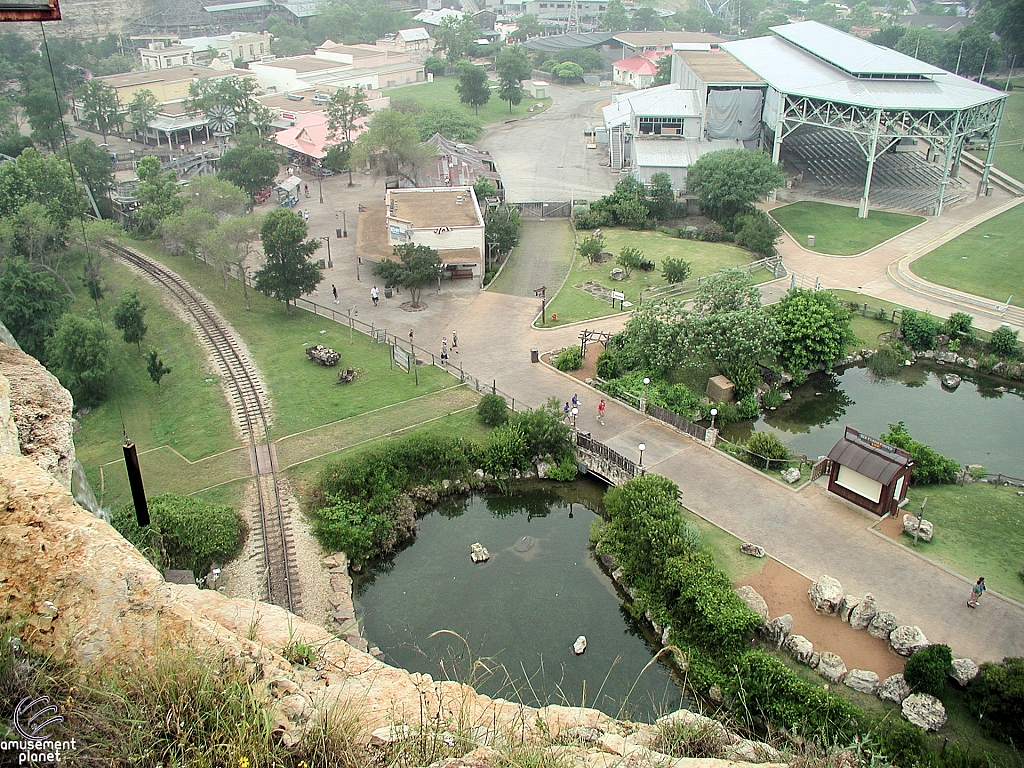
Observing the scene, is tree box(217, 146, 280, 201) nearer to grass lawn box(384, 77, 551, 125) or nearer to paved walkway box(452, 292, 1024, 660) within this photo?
grass lawn box(384, 77, 551, 125)

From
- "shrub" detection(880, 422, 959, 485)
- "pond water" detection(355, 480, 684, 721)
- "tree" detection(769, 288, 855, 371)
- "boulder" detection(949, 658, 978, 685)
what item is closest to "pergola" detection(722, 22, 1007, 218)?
"tree" detection(769, 288, 855, 371)

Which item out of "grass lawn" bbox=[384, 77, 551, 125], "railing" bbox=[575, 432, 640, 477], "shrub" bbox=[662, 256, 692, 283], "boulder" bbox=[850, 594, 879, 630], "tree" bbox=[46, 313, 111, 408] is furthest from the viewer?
"grass lawn" bbox=[384, 77, 551, 125]

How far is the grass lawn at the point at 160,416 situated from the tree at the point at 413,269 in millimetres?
12126

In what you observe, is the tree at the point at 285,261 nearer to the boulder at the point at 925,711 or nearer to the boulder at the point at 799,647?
the boulder at the point at 799,647

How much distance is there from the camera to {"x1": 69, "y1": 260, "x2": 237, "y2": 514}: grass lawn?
35219 millimetres

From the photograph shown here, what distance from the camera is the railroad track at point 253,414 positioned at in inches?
1147

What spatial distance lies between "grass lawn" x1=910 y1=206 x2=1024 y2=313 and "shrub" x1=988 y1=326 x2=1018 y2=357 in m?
6.37

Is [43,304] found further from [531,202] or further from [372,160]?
[531,202]

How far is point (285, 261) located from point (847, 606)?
118ft

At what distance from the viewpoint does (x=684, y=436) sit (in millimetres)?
36875

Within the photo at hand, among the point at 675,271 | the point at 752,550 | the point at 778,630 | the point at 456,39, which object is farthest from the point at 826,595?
the point at 456,39

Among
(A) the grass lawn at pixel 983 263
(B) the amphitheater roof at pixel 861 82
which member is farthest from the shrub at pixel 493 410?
(B) the amphitheater roof at pixel 861 82

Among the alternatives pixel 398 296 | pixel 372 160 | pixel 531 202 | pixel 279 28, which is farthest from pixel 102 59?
pixel 398 296

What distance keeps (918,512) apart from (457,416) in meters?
19.5
